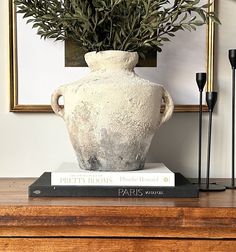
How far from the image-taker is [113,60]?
97 cm

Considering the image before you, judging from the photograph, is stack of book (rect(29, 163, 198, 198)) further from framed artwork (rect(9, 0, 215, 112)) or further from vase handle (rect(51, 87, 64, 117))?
framed artwork (rect(9, 0, 215, 112))

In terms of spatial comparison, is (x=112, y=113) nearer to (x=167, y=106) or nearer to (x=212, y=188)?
(x=167, y=106)

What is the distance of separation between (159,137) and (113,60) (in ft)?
1.05

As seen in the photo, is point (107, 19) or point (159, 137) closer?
point (107, 19)

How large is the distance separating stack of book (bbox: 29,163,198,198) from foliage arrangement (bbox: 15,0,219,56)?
28cm

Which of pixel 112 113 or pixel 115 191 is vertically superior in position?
pixel 112 113

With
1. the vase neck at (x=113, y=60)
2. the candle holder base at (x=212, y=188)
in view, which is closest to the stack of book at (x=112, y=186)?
the candle holder base at (x=212, y=188)

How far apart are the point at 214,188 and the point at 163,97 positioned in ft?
0.73

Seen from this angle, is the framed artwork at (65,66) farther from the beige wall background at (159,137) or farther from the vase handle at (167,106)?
the vase handle at (167,106)

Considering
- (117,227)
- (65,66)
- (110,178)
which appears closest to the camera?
(117,227)

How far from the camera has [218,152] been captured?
1222mm

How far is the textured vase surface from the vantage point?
92 cm

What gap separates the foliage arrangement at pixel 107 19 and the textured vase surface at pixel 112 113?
4 cm

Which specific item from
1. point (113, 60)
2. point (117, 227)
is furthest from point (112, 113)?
point (117, 227)
